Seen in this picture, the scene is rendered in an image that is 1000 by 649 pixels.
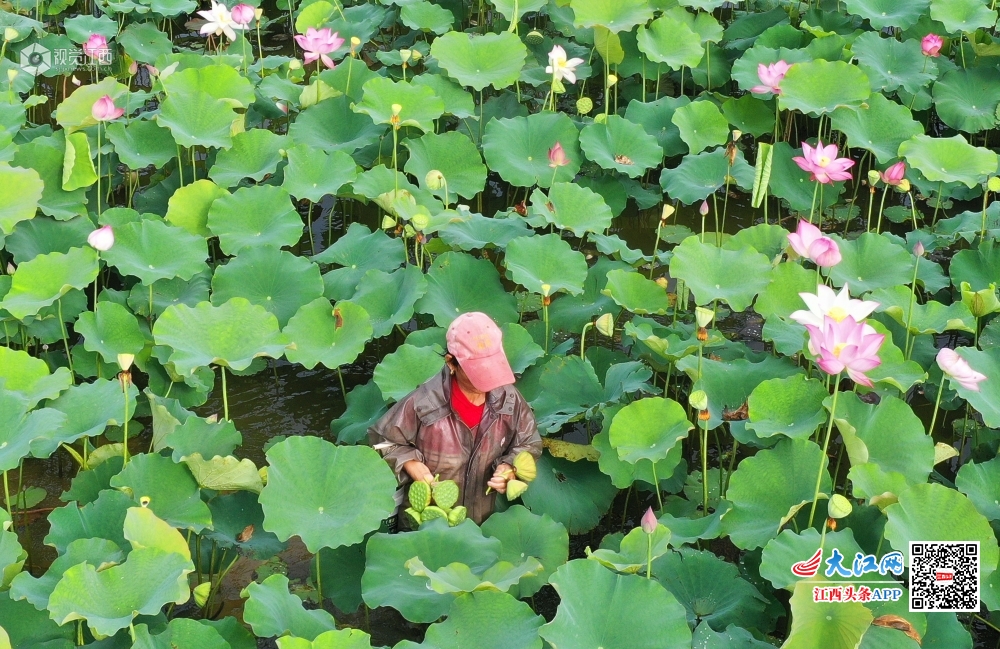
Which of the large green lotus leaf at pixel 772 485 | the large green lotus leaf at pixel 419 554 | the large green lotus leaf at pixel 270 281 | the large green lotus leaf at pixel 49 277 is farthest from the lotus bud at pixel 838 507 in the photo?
the large green lotus leaf at pixel 49 277

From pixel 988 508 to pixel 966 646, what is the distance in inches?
21.0

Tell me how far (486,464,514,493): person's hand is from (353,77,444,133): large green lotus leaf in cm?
198

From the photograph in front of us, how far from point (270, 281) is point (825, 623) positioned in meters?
2.21

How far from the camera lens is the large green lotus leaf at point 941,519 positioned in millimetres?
2637

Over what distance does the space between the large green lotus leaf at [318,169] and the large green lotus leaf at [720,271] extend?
4.50 ft

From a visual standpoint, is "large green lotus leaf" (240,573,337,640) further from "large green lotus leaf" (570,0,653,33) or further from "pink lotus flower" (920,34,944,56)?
"pink lotus flower" (920,34,944,56)

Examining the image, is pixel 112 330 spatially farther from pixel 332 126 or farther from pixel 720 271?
pixel 720 271

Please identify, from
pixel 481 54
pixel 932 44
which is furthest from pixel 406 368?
pixel 932 44

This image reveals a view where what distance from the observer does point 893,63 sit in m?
5.01

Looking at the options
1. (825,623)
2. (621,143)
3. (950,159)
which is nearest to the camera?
(825,623)

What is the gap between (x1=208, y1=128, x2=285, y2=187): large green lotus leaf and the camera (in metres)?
4.26

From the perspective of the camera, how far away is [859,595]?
253 cm

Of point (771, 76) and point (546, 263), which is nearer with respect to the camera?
point (546, 263)

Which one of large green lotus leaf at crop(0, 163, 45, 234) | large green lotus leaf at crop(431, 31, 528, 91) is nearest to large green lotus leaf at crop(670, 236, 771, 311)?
large green lotus leaf at crop(431, 31, 528, 91)
